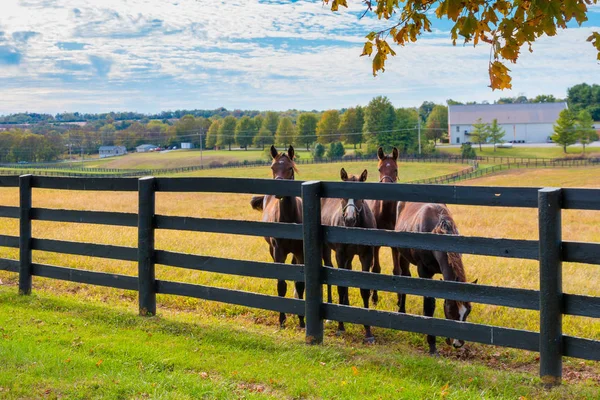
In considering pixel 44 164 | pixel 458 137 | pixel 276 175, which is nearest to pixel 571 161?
pixel 458 137

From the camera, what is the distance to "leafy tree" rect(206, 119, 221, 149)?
14550cm

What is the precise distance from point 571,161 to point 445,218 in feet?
279

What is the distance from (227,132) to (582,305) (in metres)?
142

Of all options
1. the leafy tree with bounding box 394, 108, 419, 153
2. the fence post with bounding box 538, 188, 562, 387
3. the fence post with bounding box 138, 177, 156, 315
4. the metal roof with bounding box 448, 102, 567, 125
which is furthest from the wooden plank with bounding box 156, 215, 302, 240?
the metal roof with bounding box 448, 102, 567, 125

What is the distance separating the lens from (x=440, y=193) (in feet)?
19.7

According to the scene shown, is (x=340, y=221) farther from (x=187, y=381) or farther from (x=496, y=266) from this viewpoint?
(x=496, y=266)

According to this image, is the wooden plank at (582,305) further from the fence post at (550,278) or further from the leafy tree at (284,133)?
the leafy tree at (284,133)

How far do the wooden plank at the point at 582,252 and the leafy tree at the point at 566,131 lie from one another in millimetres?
116895

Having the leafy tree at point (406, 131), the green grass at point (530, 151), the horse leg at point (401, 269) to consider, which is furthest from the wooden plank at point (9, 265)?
the green grass at point (530, 151)

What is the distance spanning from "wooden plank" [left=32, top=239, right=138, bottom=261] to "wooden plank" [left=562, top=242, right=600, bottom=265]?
5.10 m

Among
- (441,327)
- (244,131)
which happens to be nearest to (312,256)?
(441,327)

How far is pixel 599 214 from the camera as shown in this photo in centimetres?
2666

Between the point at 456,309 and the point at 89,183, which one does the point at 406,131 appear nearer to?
the point at 89,183

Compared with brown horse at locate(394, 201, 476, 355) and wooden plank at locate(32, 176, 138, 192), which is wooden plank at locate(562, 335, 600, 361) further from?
wooden plank at locate(32, 176, 138, 192)
